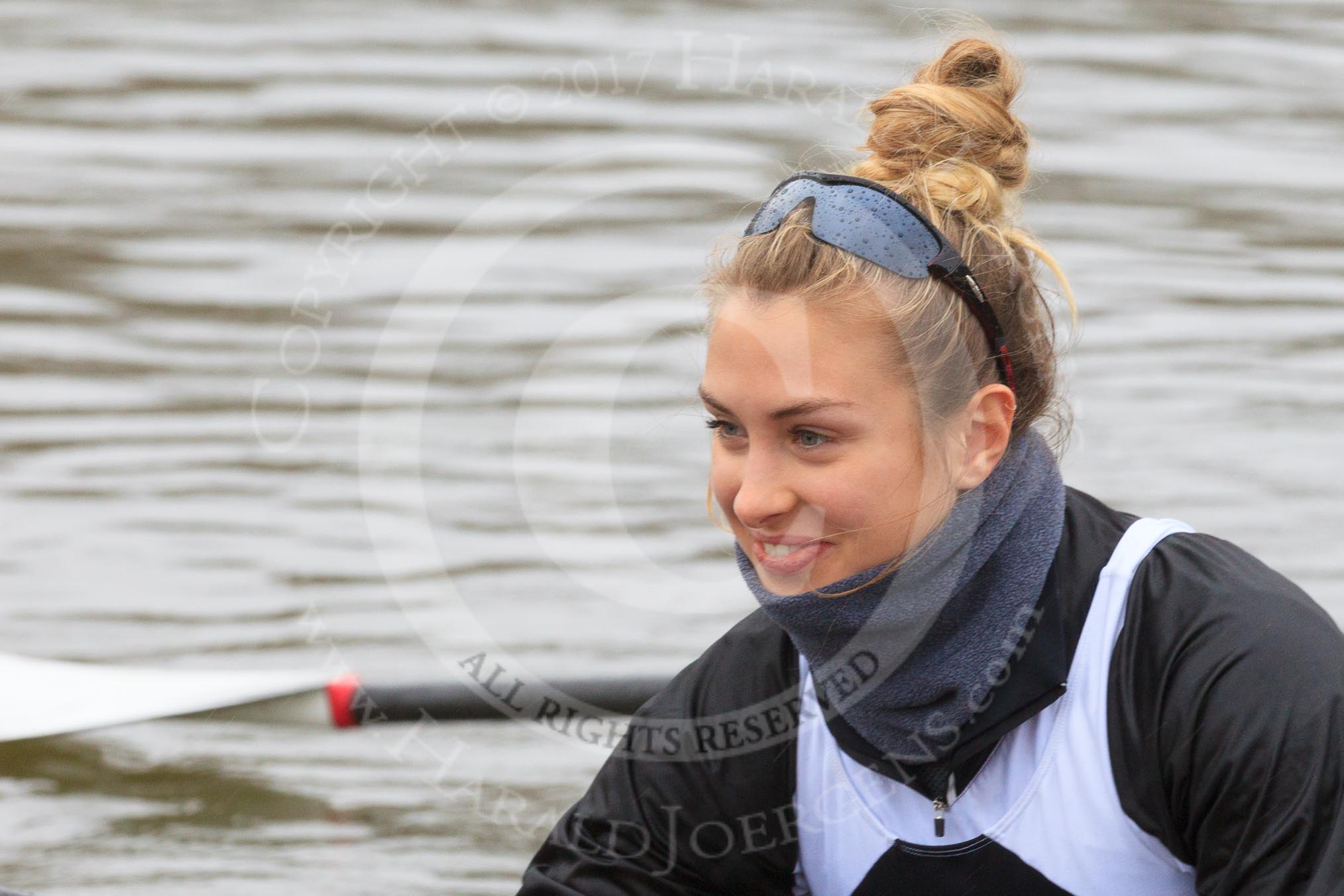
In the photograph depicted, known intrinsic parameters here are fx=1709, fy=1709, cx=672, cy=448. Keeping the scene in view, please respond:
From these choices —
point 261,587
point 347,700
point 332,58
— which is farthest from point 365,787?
point 332,58

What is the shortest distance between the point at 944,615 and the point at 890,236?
1.04ft

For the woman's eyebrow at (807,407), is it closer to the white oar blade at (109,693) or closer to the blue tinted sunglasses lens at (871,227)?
the blue tinted sunglasses lens at (871,227)

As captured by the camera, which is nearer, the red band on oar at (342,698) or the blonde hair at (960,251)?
the blonde hair at (960,251)

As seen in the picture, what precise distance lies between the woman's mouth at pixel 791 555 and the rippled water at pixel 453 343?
0.60 m

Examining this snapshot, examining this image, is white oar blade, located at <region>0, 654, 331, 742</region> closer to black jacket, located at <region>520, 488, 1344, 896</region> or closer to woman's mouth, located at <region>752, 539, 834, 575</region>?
black jacket, located at <region>520, 488, 1344, 896</region>

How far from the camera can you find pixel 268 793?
261 cm

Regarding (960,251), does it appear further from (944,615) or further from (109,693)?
(109,693)

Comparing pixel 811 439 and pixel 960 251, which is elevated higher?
pixel 960 251

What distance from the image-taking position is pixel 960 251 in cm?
145

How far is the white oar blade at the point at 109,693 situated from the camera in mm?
2668

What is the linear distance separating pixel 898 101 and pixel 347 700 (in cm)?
147

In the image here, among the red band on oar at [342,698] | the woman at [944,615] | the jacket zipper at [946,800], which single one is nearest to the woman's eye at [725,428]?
the woman at [944,615]

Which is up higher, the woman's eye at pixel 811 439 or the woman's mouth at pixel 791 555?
the woman's eye at pixel 811 439

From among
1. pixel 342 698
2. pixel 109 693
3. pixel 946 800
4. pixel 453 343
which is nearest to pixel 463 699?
pixel 342 698
